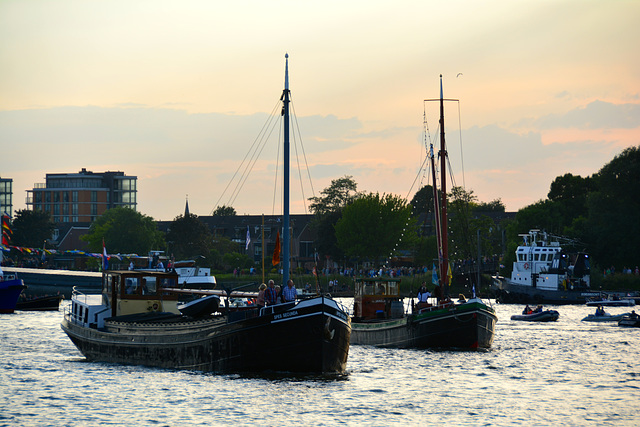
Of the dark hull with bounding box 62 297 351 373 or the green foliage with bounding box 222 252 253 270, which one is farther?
the green foliage with bounding box 222 252 253 270

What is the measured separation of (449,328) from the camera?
152 ft

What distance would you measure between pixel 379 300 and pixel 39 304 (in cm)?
4983

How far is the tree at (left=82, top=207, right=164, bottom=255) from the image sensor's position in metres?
158

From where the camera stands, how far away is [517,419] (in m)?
27.5

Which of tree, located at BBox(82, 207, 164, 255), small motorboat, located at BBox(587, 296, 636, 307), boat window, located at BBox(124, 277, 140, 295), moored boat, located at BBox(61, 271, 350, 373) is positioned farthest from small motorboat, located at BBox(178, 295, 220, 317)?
tree, located at BBox(82, 207, 164, 255)

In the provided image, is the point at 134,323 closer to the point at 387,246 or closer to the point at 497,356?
the point at 497,356

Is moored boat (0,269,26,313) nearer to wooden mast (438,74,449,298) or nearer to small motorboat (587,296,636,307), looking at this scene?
wooden mast (438,74,449,298)

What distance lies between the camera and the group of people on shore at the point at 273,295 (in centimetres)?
3441

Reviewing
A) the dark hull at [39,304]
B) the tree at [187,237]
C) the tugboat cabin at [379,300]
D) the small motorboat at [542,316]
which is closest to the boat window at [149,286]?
the tugboat cabin at [379,300]

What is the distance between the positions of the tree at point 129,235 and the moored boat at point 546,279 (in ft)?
230

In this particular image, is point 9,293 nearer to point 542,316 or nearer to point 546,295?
point 542,316

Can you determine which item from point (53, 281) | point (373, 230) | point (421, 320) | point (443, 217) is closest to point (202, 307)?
point (421, 320)

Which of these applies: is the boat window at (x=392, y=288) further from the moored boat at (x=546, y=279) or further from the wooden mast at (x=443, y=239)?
the moored boat at (x=546, y=279)

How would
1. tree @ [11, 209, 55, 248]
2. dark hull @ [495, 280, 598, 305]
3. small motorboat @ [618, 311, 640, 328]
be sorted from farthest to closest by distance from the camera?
1. tree @ [11, 209, 55, 248]
2. dark hull @ [495, 280, 598, 305]
3. small motorboat @ [618, 311, 640, 328]
